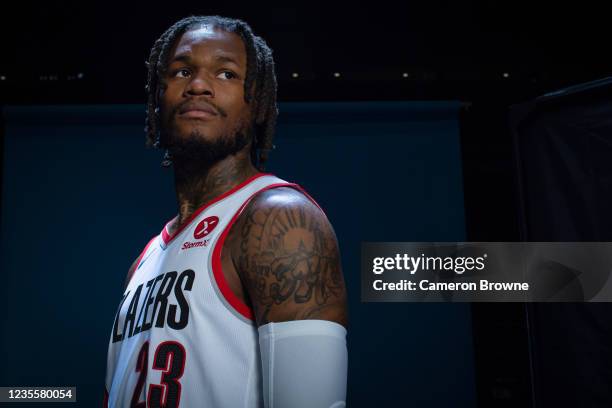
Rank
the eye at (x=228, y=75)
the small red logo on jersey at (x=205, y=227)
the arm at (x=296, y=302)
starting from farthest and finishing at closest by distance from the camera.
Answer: the eye at (x=228, y=75) → the small red logo on jersey at (x=205, y=227) → the arm at (x=296, y=302)

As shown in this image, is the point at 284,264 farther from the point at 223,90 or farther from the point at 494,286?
the point at 494,286

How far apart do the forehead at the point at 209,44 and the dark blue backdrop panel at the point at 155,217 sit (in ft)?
3.33

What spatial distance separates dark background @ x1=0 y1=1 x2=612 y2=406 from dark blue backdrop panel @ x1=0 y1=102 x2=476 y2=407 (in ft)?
0.35

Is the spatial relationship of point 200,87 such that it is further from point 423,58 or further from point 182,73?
point 423,58

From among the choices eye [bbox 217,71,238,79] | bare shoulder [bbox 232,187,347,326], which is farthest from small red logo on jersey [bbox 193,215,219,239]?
eye [bbox 217,71,238,79]

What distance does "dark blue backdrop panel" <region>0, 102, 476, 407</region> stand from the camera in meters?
2.03

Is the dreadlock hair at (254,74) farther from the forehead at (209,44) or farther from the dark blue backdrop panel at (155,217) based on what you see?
the dark blue backdrop panel at (155,217)

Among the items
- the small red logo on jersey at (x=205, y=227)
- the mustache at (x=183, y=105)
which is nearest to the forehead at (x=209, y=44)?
the mustache at (x=183, y=105)

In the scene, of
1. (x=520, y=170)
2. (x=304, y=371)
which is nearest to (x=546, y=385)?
(x=520, y=170)

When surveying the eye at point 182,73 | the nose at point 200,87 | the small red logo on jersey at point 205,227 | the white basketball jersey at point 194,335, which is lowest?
the white basketball jersey at point 194,335

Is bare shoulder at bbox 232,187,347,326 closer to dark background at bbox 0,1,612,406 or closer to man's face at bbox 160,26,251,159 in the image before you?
man's face at bbox 160,26,251,159

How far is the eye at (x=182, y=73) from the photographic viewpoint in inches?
46.1

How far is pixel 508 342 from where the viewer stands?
205 centimetres

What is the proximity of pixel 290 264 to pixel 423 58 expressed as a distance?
1.58m
